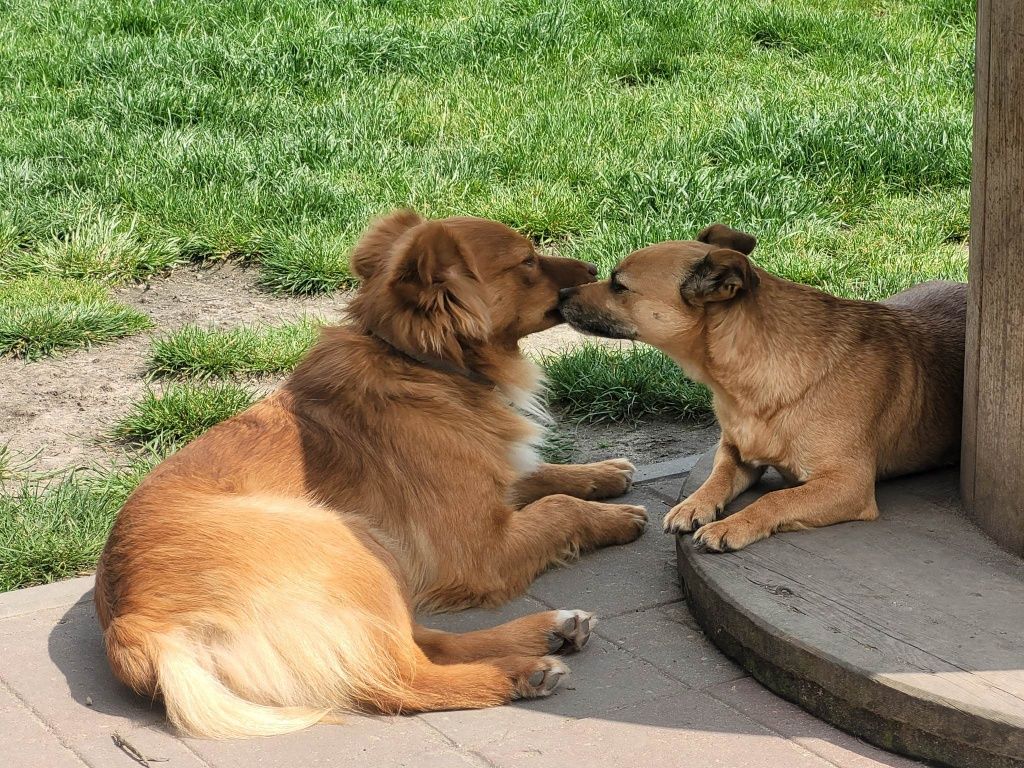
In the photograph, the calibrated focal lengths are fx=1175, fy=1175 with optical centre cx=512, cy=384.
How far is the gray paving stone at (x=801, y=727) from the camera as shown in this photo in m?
2.76

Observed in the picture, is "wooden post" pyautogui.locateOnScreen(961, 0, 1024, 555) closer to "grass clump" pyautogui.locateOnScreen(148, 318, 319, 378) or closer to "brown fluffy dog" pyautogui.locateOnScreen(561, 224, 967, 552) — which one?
"brown fluffy dog" pyautogui.locateOnScreen(561, 224, 967, 552)

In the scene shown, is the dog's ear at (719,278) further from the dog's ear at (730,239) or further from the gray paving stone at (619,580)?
the gray paving stone at (619,580)

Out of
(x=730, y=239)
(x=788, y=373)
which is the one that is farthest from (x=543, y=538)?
(x=730, y=239)

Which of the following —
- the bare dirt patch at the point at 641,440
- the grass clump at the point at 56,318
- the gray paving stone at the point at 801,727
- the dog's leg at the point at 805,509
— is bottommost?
the bare dirt patch at the point at 641,440

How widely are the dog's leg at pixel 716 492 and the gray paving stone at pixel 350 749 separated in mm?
1106

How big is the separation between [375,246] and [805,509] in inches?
65.0

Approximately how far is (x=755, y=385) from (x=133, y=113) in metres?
5.82

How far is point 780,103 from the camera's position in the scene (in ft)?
26.4

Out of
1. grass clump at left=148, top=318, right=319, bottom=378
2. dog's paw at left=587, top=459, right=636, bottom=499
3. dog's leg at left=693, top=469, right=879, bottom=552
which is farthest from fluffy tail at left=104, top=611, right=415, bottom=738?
grass clump at left=148, top=318, right=319, bottom=378

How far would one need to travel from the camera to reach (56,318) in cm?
585

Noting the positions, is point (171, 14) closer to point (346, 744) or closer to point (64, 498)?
point (64, 498)

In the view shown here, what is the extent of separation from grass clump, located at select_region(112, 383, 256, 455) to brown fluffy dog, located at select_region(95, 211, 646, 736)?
131 cm

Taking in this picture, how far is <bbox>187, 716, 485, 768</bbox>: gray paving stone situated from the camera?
2805 millimetres

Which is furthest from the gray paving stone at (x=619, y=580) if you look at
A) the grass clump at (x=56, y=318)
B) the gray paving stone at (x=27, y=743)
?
the grass clump at (x=56, y=318)
